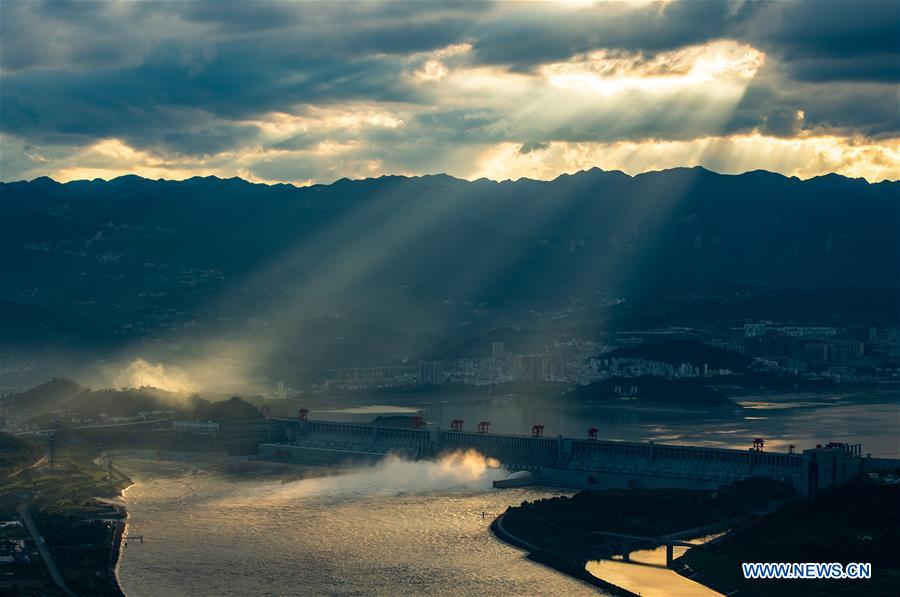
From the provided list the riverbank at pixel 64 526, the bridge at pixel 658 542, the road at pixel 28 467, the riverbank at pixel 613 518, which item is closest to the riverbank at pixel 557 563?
the riverbank at pixel 613 518

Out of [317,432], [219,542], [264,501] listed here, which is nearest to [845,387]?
[317,432]

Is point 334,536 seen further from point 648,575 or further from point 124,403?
point 124,403

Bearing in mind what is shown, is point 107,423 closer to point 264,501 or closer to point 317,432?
point 317,432

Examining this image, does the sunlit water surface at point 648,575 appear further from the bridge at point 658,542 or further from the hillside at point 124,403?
the hillside at point 124,403

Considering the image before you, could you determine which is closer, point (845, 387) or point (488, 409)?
point (488, 409)

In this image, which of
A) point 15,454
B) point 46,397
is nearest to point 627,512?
point 15,454

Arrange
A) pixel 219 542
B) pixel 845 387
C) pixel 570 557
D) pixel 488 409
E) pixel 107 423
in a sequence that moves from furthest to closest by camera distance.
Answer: pixel 845 387 → pixel 488 409 → pixel 107 423 → pixel 219 542 → pixel 570 557

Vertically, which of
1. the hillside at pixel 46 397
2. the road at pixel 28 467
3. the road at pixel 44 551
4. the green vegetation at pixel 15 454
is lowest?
the road at pixel 44 551
